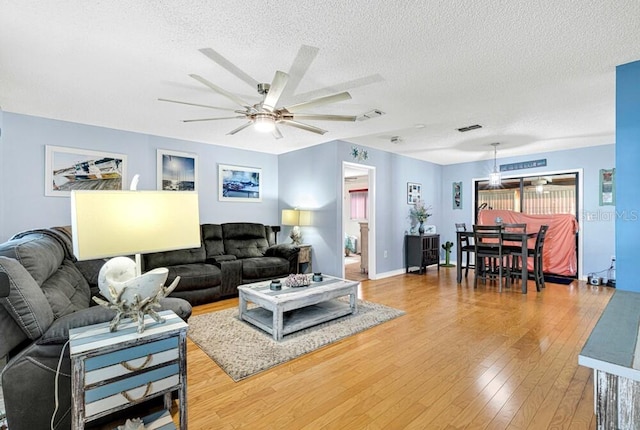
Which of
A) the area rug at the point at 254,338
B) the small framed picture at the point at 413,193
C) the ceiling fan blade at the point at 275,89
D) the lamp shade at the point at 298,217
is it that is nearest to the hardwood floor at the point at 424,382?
the area rug at the point at 254,338

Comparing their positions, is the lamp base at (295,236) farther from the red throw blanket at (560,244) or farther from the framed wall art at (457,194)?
the red throw blanket at (560,244)

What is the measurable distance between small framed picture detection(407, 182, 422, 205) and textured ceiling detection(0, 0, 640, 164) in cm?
256

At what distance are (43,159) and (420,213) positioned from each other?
6093 millimetres

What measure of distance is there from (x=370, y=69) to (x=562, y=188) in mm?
5331

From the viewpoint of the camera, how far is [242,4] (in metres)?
1.70

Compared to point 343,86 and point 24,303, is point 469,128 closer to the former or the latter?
point 343,86

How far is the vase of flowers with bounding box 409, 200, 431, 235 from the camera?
615 centimetres

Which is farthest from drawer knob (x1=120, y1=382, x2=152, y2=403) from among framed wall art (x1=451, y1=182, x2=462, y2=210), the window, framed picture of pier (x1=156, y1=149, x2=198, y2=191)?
the window

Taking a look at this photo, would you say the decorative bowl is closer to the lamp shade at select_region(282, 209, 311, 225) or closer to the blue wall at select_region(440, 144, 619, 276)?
the lamp shade at select_region(282, 209, 311, 225)

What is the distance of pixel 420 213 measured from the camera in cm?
619

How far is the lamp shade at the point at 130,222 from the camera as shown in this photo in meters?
1.23

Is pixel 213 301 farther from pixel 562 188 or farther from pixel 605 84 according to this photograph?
pixel 562 188

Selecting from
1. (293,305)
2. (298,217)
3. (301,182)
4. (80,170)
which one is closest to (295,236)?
→ (298,217)

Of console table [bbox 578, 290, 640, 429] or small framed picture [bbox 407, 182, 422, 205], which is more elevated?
small framed picture [bbox 407, 182, 422, 205]
